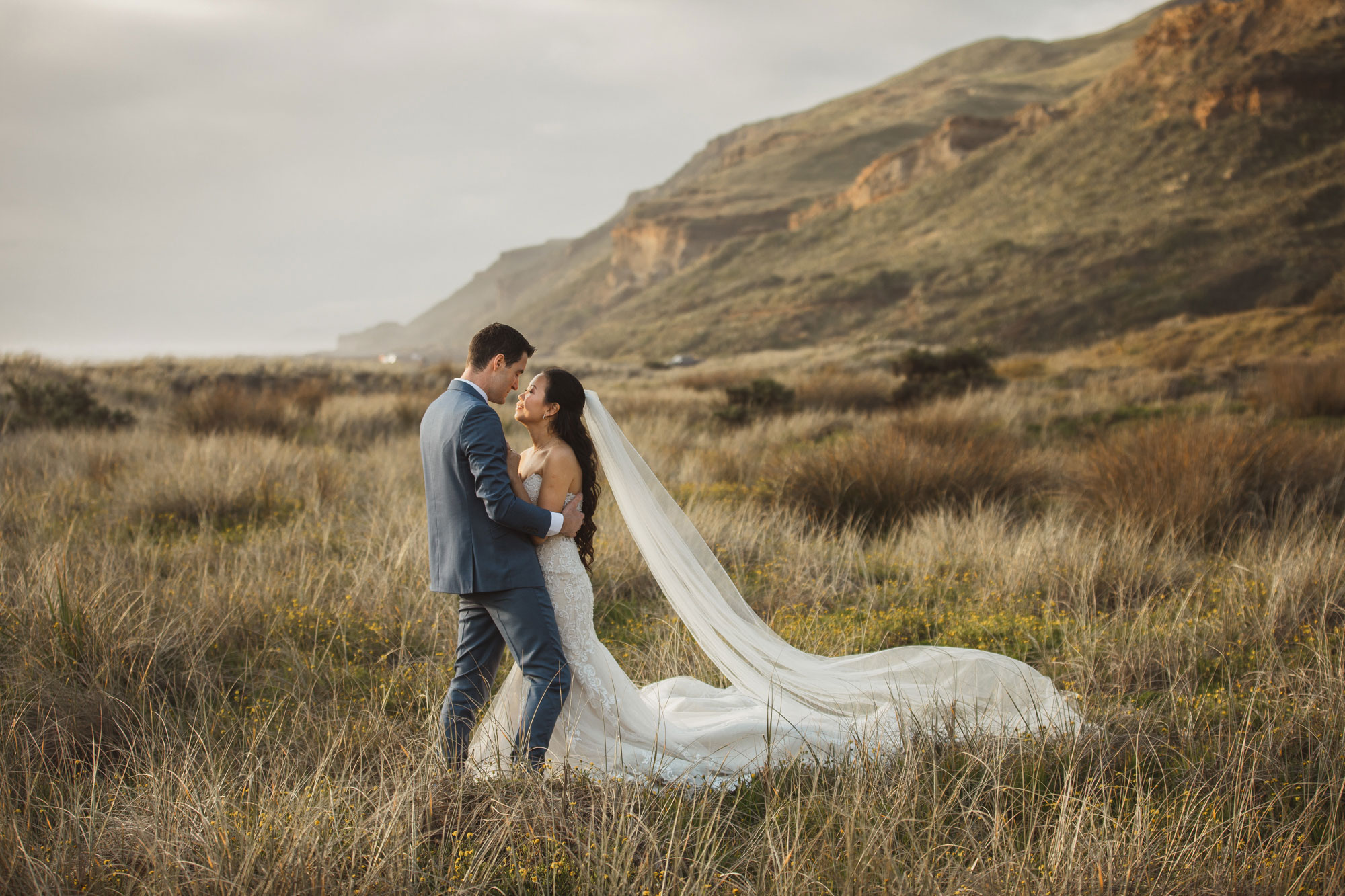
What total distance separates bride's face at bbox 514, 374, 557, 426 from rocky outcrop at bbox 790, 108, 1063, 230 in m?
72.1

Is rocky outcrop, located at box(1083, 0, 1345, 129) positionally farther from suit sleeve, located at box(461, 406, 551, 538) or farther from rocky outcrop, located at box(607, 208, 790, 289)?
suit sleeve, located at box(461, 406, 551, 538)

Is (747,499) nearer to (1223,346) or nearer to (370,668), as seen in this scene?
(370,668)

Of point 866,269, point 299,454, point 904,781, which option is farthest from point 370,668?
point 866,269

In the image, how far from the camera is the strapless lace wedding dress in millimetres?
3070

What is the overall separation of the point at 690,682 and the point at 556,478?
56.2 inches

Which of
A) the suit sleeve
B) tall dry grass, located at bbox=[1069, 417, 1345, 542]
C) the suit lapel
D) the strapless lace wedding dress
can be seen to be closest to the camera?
the suit sleeve

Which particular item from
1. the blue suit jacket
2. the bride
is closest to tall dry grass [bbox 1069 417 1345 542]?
the bride

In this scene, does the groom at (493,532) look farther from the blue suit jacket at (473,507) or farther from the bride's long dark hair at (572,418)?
the bride's long dark hair at (572,418)

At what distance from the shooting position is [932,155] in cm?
7169

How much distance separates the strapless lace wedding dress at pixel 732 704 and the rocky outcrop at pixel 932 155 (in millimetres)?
71216

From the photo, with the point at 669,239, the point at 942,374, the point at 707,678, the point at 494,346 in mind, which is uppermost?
the point at 669,239

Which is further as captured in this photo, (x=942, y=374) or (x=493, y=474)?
(x=942, y=374)

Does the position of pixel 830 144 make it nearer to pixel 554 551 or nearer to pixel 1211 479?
pixel 1211 479

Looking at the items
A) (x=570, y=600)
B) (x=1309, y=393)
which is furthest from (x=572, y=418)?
(x=1309, y=393)
